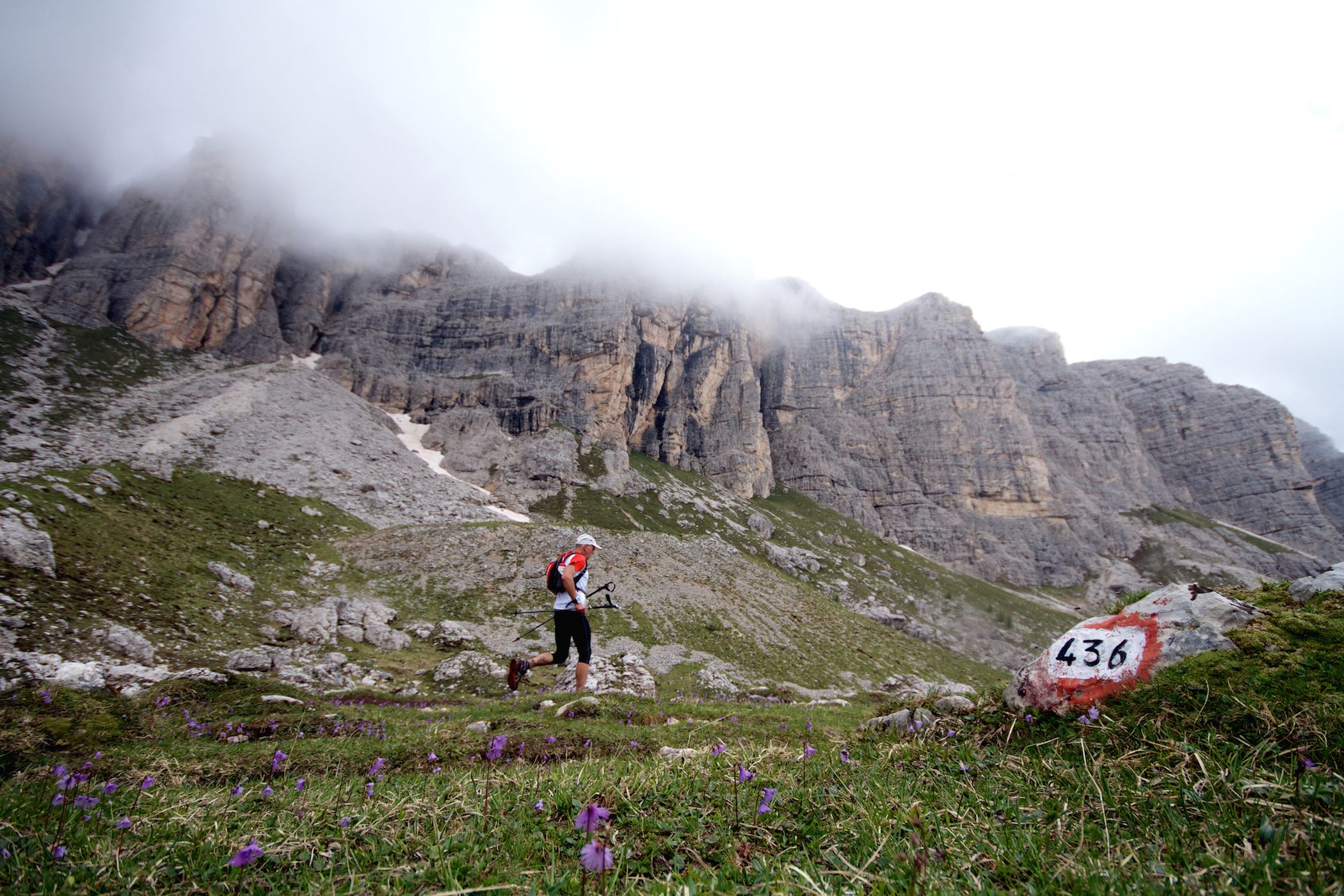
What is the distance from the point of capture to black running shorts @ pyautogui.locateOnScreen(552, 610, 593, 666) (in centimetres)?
1107

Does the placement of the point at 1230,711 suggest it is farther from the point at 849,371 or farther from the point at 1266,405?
the point at 1266,405

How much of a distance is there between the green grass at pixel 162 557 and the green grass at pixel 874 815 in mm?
21862

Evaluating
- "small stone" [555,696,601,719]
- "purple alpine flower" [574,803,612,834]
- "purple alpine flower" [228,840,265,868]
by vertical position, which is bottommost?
"small stone" [555,696,601,719]

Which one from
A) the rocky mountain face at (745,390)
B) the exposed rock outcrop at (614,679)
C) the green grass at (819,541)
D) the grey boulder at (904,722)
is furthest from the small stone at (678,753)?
the rocky mountain face at (745,390)

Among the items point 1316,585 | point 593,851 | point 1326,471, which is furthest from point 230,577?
point 1326,471

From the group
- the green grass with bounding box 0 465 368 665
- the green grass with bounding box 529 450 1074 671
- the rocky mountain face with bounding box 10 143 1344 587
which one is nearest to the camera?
the green grass with bounding box 0 465 368 665

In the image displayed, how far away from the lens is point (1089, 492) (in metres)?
150

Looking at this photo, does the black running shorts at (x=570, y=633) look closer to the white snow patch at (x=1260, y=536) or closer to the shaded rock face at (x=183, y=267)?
the shaded rock face at (x=183, y=267)

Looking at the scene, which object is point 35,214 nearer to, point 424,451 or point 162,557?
point 424,451

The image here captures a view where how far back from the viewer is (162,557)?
1214 inches

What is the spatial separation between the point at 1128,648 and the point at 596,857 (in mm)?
6007

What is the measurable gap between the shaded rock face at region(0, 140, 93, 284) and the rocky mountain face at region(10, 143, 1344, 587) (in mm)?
6217

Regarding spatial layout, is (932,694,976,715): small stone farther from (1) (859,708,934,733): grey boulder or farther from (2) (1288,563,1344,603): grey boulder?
(2) (1288,563,1344,603): grey boulder

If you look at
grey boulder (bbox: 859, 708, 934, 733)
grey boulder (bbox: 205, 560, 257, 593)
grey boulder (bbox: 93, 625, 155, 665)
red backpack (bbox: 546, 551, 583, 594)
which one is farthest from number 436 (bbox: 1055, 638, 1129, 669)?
grey boulder (bbox: 205, 560, 257, 593)
